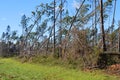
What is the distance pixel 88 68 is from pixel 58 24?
758 inches

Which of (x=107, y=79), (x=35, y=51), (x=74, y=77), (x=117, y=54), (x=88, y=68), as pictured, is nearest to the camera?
(x=107, y=79)

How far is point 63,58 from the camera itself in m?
25.3

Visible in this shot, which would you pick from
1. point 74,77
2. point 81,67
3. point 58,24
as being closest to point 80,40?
point 81,67

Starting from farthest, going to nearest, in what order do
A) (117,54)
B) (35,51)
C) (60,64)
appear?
(35,51), (60,64), (117,54)

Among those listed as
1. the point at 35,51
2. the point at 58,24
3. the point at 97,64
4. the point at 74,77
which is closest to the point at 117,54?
the point at 97,64

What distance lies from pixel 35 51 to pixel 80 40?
12792mm

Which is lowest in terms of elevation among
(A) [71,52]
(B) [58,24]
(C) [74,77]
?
(C) [74,77]

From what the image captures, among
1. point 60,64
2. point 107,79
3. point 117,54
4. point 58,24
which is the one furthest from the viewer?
point 58,24

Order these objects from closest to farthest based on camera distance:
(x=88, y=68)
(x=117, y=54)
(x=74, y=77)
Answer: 1. (x=74, y=77)
2. (x=88, y=68)
3. (x=117, y=54)

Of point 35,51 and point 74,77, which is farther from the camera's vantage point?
point 35,51

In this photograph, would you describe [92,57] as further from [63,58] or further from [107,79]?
[107,79]

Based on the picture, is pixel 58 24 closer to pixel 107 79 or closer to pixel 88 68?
pixel 88 68

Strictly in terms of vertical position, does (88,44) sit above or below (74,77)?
above

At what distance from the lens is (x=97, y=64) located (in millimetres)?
21781
